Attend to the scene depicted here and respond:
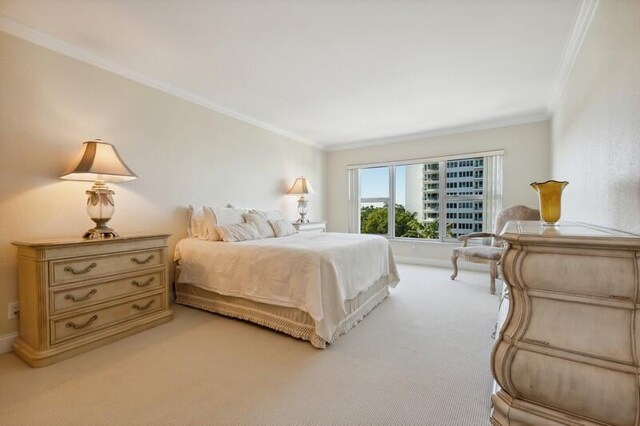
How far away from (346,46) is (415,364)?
2.55m

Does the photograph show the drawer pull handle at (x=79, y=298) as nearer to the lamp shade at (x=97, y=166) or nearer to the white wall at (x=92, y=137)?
the white wall at (x=92, y=137)

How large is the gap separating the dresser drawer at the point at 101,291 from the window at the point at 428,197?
13.3ft

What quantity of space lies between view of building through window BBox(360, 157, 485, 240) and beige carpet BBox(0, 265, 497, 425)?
256 centimetres

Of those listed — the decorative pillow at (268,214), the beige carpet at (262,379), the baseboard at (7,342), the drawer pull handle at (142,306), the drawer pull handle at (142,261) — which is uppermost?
the decorative pillow at (268,214)

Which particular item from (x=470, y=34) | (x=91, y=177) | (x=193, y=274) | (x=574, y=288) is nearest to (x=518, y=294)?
(x=574, y=288)

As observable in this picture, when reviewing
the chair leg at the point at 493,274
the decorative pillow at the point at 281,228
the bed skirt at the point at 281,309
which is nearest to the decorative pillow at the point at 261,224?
the decorative pillow at the point at 281,228

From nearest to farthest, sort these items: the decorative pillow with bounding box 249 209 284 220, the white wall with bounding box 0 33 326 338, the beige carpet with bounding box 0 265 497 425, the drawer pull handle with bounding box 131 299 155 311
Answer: the beige carpet with bounding box 0 265 497 425, the white wall with bounding box 0 33 326 338, the drawer pull handle with bounding box 131 299 155 311, the decorative pillow with bounding box 249 209 284 220

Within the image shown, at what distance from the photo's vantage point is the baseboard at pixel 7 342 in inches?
81.4

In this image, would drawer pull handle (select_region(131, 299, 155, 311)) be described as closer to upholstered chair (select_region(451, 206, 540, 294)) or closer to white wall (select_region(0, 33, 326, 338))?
white wall (select_region(0, 33, 326, 338))

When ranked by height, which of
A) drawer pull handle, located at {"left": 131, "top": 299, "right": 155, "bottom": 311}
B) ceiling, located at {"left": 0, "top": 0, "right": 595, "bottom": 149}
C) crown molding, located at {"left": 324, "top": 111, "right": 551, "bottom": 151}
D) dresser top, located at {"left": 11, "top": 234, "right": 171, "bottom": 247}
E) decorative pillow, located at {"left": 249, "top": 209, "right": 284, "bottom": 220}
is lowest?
drawer pull handle, located at {"left": 131, "top": 299, "right": 155, "bottom": 311}

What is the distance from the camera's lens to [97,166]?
7.36ft

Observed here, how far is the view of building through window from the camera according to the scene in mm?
4746

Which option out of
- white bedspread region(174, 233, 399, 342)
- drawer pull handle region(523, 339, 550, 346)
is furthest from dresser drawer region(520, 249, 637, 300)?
white bedspread region(174, 233, 399, 342)

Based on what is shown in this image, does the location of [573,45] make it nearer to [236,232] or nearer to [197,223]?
[236,232]
